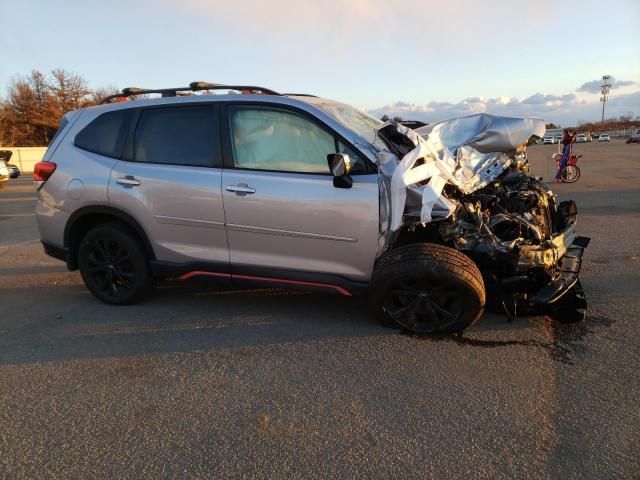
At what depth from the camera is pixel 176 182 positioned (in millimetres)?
4027

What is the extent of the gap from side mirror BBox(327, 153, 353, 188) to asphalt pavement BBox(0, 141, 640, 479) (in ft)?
3.94

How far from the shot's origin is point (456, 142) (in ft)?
14.3

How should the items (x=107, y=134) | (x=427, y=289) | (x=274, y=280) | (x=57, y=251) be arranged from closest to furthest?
(x=427, y=289) < (x=274, y=280) < (x=107, y=134) < (x=57, y=251)

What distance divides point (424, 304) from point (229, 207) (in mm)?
1764

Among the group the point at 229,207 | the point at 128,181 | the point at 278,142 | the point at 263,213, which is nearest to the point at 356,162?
the point at 278,142

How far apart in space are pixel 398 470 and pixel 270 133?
271 centimetres

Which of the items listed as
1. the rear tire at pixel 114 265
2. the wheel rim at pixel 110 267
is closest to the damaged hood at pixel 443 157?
the rear tire at pixel 114 265

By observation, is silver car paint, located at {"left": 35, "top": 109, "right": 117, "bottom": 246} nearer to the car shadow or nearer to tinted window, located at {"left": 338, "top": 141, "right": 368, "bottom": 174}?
the car shadow

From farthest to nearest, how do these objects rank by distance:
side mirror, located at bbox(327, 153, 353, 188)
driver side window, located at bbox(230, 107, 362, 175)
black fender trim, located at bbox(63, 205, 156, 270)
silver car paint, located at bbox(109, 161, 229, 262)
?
black fender trim, located at bbox(63, 205, 156, 270)
silver car paint, located at bbox(109, 161, 229, 262)
driver side window, located at bbox(230, 107, 362, 175)
side mirror, located at bbox(327, 153, 353, 188)

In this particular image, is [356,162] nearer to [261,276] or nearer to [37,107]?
[261,276]

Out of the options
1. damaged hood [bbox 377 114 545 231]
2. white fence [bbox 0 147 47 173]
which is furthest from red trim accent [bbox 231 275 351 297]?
white fence [bbox 0 147 47 173]

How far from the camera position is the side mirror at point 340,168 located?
3.38 meters

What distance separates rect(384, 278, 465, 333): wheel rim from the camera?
356 cm

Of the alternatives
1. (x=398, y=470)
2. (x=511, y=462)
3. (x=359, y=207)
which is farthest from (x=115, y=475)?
(x=359, y=207)
